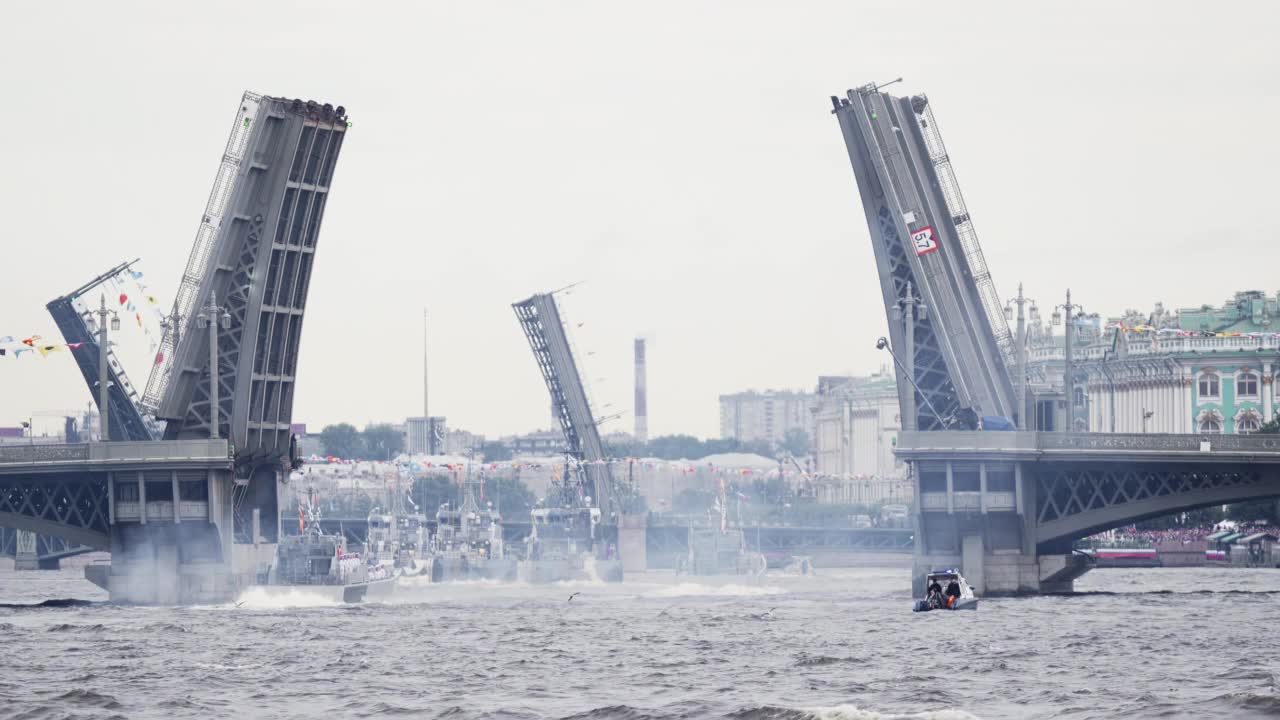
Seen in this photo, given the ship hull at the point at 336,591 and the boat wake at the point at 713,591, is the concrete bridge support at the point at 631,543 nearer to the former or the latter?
the boat wake at the point at 713,591

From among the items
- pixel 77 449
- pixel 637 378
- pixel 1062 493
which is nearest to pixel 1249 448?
pixel 1062 493

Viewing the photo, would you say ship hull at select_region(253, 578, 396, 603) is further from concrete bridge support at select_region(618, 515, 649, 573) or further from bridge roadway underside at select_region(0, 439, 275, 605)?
concrete bridge support at select_region(618, 515, 649, 573)

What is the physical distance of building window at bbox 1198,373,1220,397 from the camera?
115 metres

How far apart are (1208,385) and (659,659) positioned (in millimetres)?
73484

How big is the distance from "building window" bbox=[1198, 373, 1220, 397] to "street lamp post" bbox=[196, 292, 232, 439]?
→ 204ft

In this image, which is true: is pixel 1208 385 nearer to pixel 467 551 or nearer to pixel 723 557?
pixel 723 557

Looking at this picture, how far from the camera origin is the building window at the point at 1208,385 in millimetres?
114562

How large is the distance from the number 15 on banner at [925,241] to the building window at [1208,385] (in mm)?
54632

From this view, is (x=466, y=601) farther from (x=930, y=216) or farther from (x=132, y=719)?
(x=132, y=719)

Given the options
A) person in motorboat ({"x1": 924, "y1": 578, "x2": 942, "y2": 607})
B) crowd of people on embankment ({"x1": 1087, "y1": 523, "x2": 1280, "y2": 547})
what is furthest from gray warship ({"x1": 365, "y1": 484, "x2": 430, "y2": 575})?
person in motorboat ({"x1": 924, "y1": 578, "x2": 942, "y2": 607})

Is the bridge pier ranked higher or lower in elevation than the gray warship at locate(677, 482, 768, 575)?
higher

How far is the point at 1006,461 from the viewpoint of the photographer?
65.6 metres

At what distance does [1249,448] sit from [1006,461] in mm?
6586

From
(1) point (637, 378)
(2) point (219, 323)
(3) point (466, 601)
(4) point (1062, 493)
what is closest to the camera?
(2) point (219, 323)
